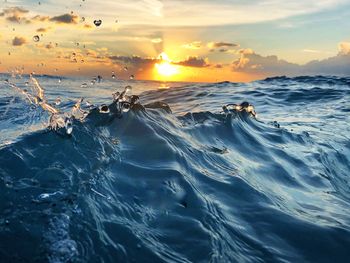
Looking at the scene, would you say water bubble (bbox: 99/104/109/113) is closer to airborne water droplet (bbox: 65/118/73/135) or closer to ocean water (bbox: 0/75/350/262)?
ocean water (bbox: 0/75/350/262)

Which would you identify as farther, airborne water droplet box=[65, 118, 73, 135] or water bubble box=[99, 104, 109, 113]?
water bubble box=[99, 104, 109, 113]

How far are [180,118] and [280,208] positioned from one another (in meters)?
4.26

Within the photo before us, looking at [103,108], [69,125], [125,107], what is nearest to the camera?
[69,125]

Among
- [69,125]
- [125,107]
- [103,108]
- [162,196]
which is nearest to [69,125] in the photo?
[69,125]

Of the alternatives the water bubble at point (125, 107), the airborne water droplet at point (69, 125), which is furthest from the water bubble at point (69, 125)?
the water bubble at point (125, 107)

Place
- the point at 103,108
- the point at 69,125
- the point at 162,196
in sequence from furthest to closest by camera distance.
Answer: the point at 103,108
the point at 69,125
the point at 162,196

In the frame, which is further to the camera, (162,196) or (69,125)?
(69,125)

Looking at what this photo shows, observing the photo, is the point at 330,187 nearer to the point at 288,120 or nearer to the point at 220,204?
the point at 220,204

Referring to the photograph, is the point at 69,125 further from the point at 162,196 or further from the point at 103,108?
the point at 162,196

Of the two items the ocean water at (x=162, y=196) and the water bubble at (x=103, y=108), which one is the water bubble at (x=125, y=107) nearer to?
the ocean water at (x=162, y=196)

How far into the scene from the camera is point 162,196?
4348mm

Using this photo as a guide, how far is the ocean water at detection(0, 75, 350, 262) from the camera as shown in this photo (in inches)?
133

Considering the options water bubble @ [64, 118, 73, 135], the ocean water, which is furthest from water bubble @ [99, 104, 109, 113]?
water bubble @ [64, 118, 73, 135]

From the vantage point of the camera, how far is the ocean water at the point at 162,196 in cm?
337
